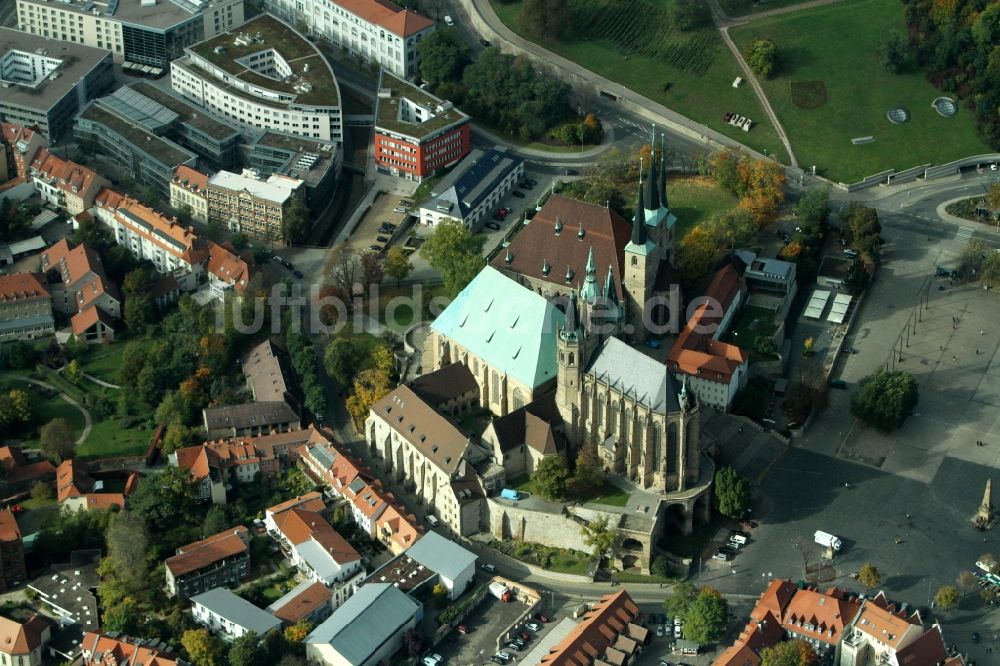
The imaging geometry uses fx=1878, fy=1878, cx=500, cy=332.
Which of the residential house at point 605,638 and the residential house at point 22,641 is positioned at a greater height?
the residential house at point 605,638

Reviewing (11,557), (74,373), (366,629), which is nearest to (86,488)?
(11,557)

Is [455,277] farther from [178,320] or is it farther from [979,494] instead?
[979,494]

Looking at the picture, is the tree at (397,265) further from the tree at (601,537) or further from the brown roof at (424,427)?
the tree at (601,537)

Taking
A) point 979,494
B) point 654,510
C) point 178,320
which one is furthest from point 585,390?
Answer: point 178,320

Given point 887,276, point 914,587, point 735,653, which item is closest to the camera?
point 735,653

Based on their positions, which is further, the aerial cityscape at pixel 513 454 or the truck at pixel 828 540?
the truck at pixel 828 540

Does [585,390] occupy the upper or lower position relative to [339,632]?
upper

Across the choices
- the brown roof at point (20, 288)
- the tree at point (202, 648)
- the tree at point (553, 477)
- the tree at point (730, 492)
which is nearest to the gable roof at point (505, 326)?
the tree at point (553, 477)
